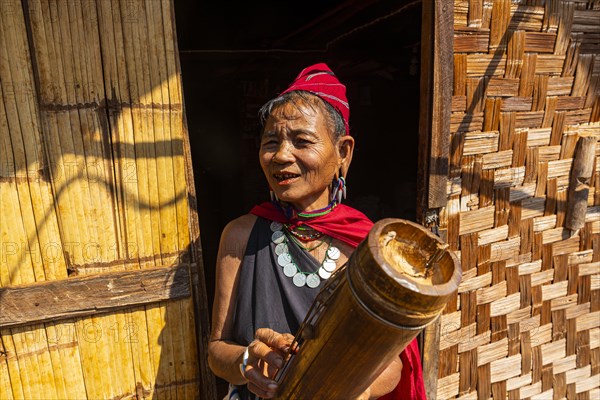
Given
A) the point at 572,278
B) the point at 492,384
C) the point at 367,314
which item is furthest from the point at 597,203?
the point at 367,314

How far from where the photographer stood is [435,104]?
2.12m

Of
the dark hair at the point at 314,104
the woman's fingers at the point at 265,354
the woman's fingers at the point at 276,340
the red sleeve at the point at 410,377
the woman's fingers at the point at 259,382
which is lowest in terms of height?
the red sleeve at the point at 410,377

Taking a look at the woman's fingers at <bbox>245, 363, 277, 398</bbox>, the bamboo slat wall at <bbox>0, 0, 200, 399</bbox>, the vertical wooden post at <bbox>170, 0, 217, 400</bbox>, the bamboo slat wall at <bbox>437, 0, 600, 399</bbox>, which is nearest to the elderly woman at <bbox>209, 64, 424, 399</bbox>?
the woman's fingers at <bbox>245, 363, 277, 398</bbox>

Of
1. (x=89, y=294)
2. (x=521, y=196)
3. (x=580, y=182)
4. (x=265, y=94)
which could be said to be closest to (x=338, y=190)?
(x=89, y=294)

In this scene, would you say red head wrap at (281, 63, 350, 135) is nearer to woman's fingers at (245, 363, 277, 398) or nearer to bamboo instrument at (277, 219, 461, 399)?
bamboo instrument at (277, 219, 461, 399)

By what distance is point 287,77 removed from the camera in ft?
19.2

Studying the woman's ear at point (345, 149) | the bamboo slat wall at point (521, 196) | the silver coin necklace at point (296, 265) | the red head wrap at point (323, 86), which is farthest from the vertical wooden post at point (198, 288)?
the bamboo slat wall at point (521, 196)

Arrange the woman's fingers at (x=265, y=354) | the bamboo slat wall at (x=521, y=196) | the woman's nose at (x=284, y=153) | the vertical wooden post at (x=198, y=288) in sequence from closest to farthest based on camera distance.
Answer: the woman's fingers at (x=265, y=354), the woman's nose at (x=284, y=153), the vertical wooden post at (x=198, y=288), the bamboo slat wall at (x=521, y=196)

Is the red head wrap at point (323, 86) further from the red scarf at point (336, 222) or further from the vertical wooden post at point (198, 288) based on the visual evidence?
the vertical wooden post at point (198, 288)

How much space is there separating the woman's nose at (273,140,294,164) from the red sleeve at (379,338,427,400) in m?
0.99

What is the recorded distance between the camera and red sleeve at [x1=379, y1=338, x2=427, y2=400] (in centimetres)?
178

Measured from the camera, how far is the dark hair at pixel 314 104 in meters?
1.66

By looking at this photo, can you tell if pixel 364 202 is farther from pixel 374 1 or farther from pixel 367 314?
pixel 367 314

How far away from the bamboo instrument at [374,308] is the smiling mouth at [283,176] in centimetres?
58
